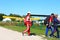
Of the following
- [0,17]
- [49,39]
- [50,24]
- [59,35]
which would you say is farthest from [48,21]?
[0,17]

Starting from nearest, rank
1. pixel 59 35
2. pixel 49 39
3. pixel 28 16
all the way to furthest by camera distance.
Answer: pixel 49 39, pixel 59 35, pixel 28 16

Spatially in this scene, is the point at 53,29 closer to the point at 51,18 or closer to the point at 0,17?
the point at 51,18

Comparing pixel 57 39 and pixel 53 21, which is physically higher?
pixel 53 21

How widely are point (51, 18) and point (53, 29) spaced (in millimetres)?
811

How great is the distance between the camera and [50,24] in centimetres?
1620

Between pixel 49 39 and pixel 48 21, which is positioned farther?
pixel 48 21

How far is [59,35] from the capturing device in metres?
15.9

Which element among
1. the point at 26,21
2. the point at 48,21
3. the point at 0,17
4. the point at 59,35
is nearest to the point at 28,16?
the point at 26,21

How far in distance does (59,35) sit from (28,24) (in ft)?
8.74

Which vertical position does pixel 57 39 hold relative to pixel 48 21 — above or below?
below

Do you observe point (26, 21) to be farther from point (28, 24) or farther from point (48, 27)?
point (48, 27)

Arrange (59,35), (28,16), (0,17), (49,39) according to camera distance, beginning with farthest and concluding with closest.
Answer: (0,17) → (28,16) → (59,35) → (49,39)

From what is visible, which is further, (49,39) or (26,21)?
(26,21)

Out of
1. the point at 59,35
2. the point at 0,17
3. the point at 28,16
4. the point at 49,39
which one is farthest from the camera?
the point at 0,17
